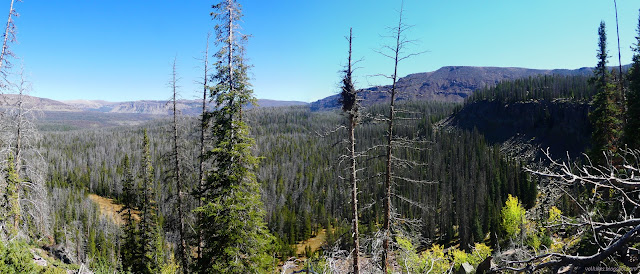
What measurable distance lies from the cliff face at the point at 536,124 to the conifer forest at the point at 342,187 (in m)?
Answer: 0.53

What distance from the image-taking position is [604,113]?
2270cm

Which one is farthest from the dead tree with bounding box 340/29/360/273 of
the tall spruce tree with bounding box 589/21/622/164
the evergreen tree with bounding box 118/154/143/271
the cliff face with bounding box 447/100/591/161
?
the cliff face with bounding box 447/100/591/161

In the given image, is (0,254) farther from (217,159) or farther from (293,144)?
(293,144)

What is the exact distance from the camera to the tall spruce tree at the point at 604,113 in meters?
22.2

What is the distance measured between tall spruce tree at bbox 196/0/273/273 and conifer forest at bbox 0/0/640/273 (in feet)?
0.23

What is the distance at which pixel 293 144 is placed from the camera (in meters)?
137

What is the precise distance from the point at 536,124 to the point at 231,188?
120307 millimetres

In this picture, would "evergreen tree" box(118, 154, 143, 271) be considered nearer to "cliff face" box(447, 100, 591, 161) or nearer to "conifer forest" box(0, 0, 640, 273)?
"conifer forest" box(0, 0, 640, 273)

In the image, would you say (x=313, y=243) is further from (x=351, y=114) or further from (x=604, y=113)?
(x=351, y=114)

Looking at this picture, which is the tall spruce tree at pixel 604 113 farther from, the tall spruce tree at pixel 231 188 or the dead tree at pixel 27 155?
the dead tree at pixel 27 155

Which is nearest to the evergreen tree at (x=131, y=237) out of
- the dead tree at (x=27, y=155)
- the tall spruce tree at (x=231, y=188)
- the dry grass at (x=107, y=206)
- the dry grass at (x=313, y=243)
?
the dead tree at (x=27, y=155)

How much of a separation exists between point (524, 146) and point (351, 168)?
11068 centimetres

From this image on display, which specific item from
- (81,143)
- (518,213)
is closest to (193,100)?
(518,213)

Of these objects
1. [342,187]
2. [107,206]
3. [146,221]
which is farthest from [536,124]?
[107,206]
